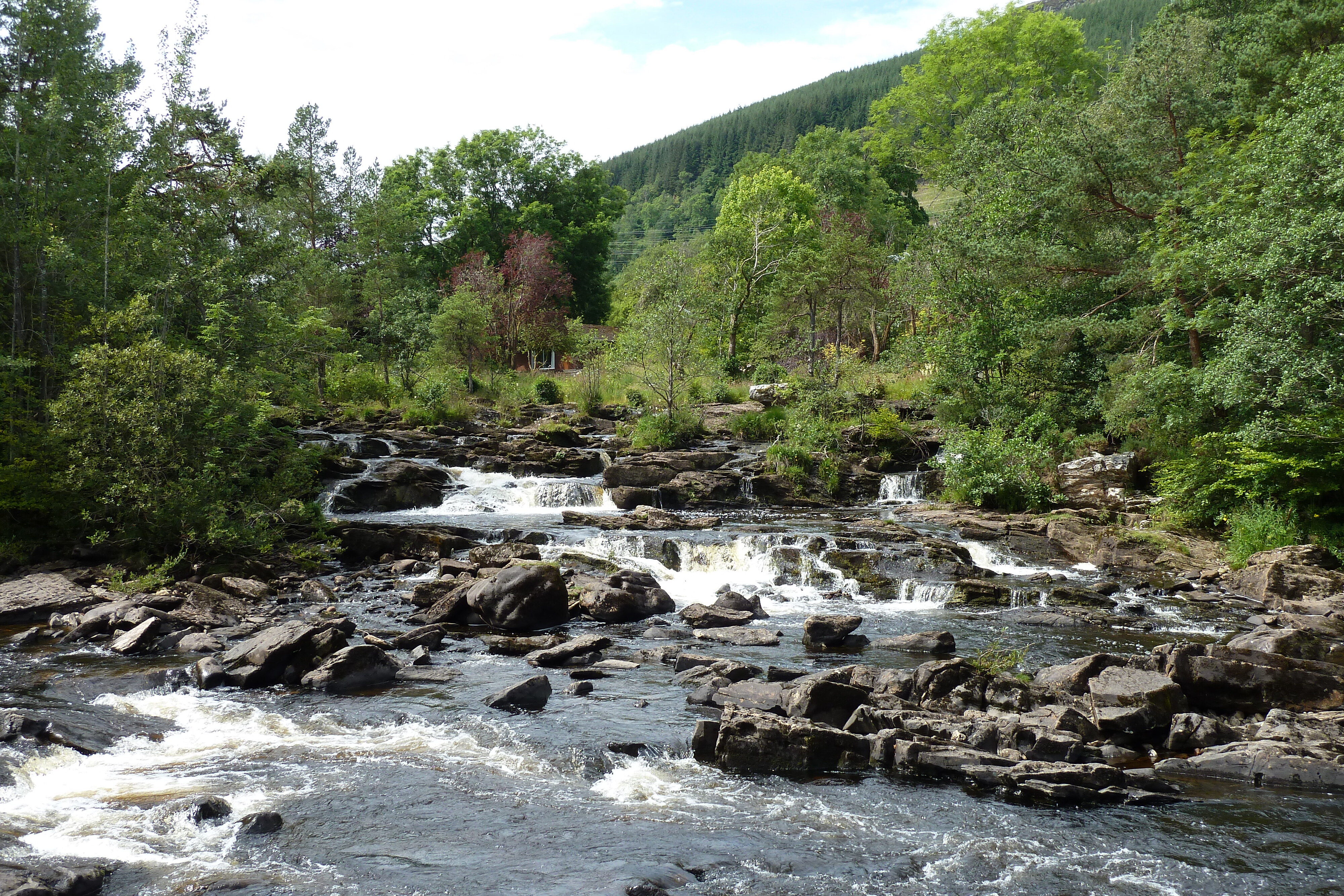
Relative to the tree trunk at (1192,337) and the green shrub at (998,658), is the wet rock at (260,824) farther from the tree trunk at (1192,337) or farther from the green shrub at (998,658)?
the tree trunk at (1192,337)

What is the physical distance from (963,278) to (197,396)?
68.6 feet

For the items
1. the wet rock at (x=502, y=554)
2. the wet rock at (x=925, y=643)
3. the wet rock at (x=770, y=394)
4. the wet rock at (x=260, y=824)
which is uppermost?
the wet rock at (x=770, y=394)

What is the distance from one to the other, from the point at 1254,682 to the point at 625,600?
8.72 meters

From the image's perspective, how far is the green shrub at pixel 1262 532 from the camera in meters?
16.5

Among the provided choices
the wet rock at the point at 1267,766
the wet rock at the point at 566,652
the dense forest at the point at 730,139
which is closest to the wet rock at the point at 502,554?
the wet rock at the point at 566,652

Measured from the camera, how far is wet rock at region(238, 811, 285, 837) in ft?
22.5

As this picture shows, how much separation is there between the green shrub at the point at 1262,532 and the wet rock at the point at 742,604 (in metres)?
9.54

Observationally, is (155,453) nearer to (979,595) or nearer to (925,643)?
(925,643)

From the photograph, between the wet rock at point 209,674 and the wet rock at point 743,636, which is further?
the wet rock at point 743,636

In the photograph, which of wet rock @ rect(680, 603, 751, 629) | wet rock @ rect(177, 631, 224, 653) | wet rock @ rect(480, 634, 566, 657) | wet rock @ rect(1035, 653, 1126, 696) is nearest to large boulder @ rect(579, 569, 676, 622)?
wet rock @ rect(680, 603, 751, 629)

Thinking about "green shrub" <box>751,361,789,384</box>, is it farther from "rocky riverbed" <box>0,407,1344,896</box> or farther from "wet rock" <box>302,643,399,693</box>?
"wet rock" <box>302,643,399,693</box>

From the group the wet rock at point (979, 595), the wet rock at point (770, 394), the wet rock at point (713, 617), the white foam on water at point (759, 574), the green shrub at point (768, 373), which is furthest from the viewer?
the green shrub at point (768, 373)

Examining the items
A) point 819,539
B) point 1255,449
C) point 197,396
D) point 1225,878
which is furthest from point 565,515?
point 1225,878

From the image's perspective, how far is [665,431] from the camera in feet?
93.7
